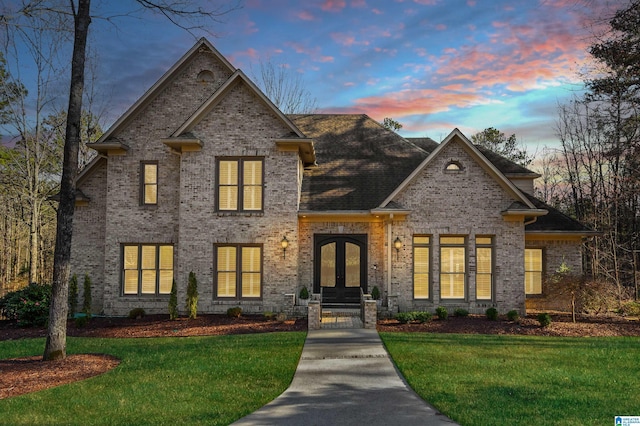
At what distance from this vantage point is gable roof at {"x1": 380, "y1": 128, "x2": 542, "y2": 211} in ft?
54.4

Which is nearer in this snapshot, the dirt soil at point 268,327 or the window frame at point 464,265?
the dirt soil at point 268,327

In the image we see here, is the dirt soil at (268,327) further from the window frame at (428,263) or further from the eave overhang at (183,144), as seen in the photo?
the eave overhang at (183,144)

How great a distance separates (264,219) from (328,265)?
3.20 metres

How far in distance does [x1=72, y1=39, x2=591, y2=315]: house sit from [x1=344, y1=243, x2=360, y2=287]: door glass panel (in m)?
0.04

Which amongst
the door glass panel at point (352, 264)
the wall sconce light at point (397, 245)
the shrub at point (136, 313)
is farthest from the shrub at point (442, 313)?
the shrub at point (136, 313)

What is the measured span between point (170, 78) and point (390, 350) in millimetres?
13453

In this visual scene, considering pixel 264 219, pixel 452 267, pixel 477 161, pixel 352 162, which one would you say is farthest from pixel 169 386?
pixel 352 162

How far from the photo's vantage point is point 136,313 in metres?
17.0

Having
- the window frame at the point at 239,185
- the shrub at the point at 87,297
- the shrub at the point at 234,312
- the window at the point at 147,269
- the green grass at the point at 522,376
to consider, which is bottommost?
the green grass at the point at 522,376

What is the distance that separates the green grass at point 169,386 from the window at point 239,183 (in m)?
6.01

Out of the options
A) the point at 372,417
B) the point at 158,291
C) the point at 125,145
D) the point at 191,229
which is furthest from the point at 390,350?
the point at 125,145

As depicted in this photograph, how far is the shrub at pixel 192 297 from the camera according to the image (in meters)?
16.2

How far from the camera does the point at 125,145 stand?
57.6 ft

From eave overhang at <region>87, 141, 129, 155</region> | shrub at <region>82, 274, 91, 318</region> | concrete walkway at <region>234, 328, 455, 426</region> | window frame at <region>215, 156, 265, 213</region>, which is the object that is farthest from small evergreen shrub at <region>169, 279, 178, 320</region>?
concrete walkway at <region>234, 328, 455, 426</region>
